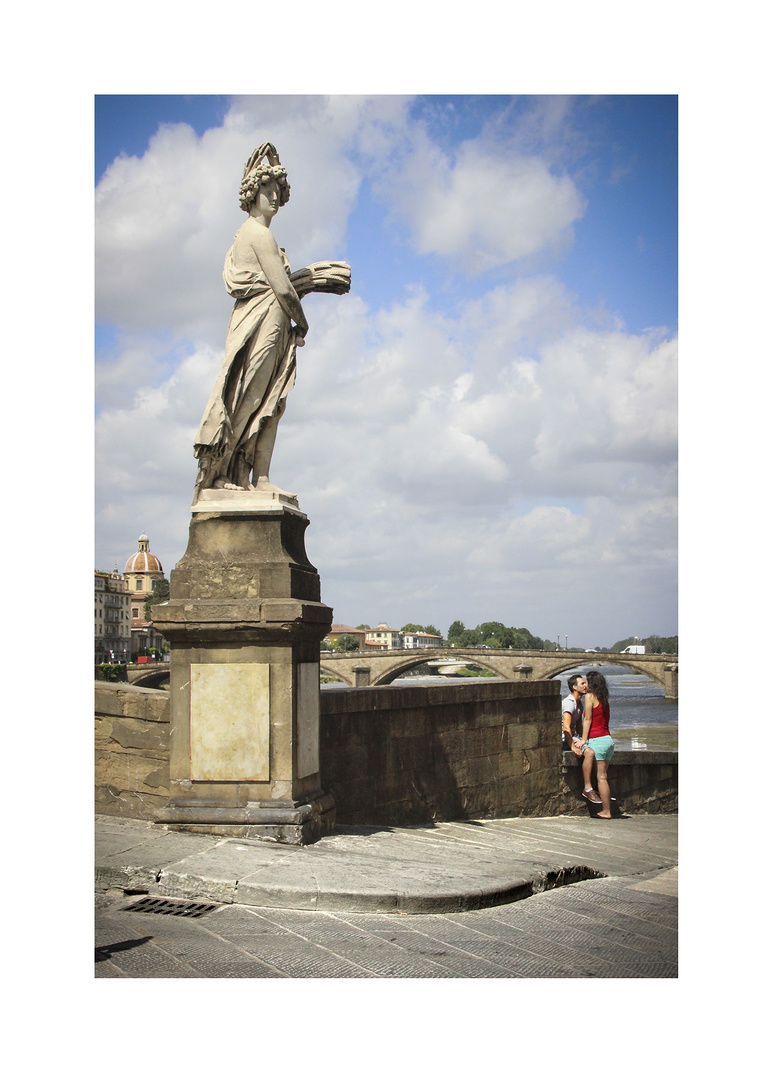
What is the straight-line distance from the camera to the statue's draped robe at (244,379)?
496 cm

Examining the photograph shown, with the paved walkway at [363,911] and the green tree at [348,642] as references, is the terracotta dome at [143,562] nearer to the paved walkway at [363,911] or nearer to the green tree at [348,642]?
the paved walkway at [363,911]

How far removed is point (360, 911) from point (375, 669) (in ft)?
148

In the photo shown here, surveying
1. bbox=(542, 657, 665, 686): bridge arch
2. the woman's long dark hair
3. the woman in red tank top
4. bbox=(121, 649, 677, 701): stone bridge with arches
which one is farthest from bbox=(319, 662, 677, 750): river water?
the woman's long dark hair

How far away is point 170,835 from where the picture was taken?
179 inches

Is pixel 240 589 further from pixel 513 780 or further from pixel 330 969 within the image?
pixel 513 780

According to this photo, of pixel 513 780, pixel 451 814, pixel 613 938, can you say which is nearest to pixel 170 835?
pixel 613 938

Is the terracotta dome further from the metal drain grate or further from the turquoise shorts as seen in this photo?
the turquoise shorts

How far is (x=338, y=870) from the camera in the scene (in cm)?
394

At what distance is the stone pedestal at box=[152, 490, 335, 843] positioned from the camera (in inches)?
182

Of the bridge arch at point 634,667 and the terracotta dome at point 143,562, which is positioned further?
the bridge arch at point 634,667

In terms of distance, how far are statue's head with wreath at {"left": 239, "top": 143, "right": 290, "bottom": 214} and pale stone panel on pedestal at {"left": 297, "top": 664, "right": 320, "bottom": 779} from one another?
8.56 ft

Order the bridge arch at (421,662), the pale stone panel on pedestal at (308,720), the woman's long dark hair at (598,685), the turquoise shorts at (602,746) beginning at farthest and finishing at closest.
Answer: the bridge arch at (421,662), the turquoise shorts at (602,746), the woman's long dark hair at (598,685), the pale stone panel on pedestal at (308,720)

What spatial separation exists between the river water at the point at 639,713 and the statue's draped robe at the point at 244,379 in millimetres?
19049

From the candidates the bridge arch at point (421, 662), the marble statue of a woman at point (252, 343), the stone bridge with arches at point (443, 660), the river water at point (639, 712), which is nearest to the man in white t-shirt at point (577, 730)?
the marble statue of a woman at point (252, 343)
